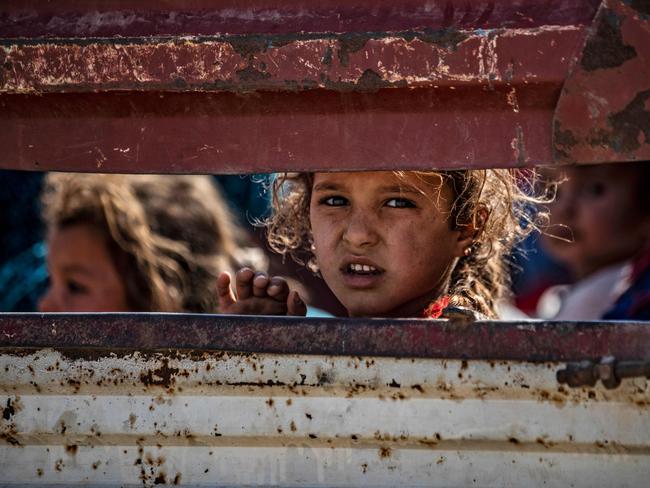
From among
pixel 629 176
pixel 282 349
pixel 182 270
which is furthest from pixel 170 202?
pixel 282 349

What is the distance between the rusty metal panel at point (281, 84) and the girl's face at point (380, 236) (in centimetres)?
65

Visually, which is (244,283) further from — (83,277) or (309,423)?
(83,277)

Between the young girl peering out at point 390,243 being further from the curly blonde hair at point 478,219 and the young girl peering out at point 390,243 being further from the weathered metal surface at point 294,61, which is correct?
the weathered metal surface at point 294,61

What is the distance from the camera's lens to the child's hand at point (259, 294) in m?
2.73

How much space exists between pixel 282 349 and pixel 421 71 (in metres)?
0.56

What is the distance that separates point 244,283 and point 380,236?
39 cm

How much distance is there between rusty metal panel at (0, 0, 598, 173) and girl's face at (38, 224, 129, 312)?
1671 millimetres

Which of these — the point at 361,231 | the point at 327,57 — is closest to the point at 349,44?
the point at 327,57

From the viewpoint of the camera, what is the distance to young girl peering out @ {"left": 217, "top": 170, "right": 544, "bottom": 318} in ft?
8.79

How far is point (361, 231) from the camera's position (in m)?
2.65

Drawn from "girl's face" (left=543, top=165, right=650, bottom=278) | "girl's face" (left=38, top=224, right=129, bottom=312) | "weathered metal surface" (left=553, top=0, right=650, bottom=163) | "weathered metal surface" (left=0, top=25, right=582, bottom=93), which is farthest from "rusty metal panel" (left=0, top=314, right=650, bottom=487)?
"girl's face" (left=543, top=165, right=650, bottom=278)

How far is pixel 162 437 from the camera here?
1.92 meters

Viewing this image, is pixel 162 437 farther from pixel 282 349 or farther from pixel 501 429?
pixel 501 429

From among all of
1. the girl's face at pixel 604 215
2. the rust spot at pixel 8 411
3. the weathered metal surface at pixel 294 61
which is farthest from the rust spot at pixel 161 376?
the girl's face at pixel 604 215
